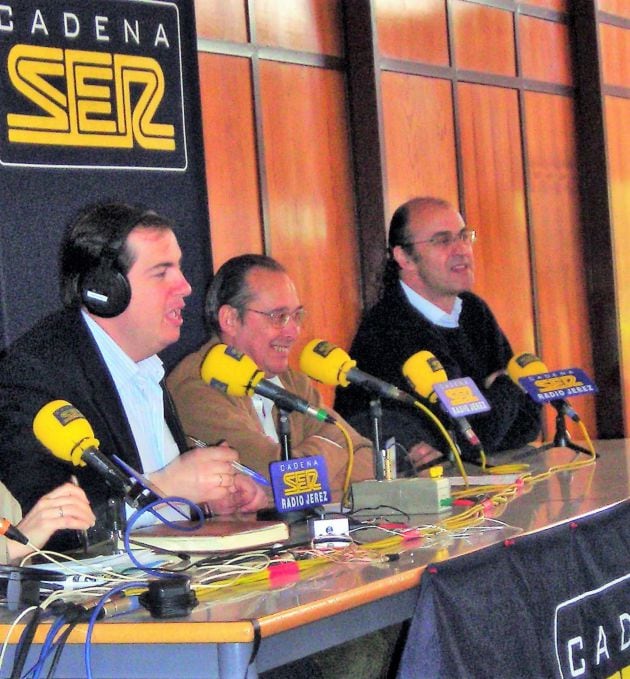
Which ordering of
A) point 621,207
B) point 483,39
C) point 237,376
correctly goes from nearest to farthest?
point 237,376
point 483,39
point 621,207

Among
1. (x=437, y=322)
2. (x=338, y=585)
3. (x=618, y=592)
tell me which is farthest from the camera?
(x=437, y=322)

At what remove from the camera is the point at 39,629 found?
5.62 ft

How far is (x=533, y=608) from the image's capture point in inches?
84.8

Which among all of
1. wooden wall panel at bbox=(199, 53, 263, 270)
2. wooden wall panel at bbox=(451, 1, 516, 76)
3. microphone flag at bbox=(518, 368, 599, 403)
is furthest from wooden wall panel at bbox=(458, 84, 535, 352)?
microphone flag at bbox=(518, 368, 599, 403)

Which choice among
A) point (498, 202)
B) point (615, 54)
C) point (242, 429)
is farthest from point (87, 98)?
point (615, 54)

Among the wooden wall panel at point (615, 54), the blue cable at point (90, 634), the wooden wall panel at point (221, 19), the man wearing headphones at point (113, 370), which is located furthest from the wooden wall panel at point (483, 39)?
the blue cable at point (90, 634)

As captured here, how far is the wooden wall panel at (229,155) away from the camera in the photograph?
4.44 meters

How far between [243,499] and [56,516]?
0.65 meters

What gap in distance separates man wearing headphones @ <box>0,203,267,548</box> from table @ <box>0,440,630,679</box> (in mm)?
600

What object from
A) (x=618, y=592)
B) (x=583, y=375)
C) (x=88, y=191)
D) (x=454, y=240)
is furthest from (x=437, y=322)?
(x=618, y=592)

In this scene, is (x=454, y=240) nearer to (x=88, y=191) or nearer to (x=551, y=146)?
(x=88, y=191)

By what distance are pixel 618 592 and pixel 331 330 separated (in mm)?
2587

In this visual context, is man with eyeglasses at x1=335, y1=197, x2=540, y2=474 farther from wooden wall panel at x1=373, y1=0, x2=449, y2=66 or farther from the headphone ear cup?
wooden wall panel at x1=373, y1=0, x2=449, y2=66

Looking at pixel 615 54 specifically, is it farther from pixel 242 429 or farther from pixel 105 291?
pixel 105 291
